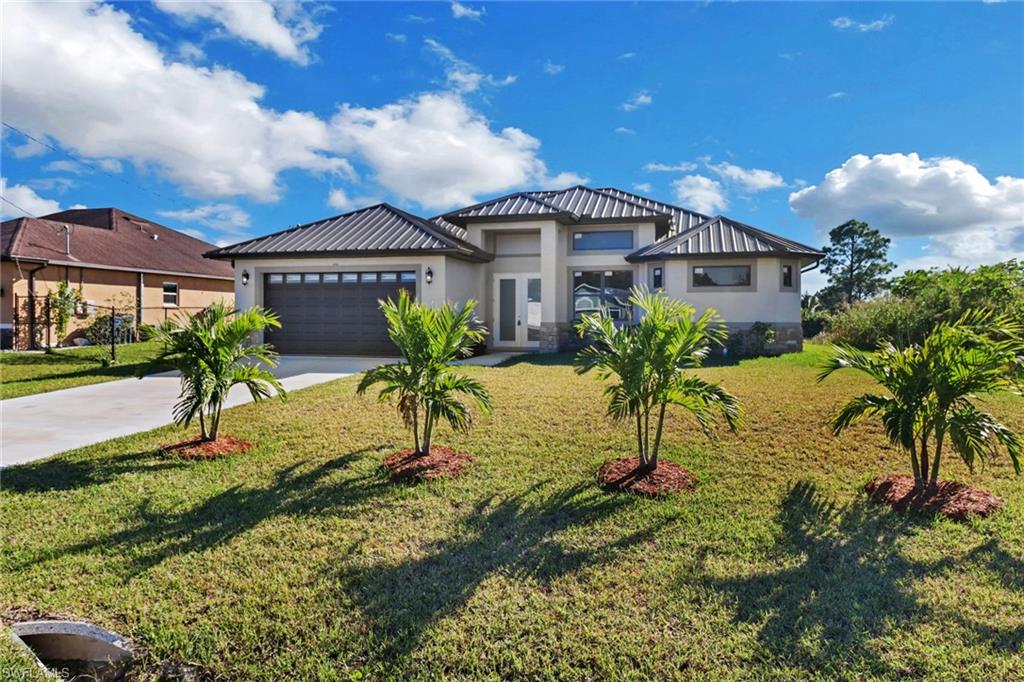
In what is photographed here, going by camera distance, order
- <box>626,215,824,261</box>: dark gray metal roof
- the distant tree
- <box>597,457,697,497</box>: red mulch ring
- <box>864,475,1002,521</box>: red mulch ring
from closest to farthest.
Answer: <box>864,475,1002,521</box>: red mulch ring, <box>597,457,697,497</box>: red mulch ring, <box>626,215,824,261</box>: dark gray metal roof, the distant tree

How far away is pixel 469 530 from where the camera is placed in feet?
15.0

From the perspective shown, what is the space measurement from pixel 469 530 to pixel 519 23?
904 cm

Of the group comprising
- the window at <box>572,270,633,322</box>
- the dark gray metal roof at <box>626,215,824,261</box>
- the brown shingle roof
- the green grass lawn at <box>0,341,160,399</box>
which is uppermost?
the brown shingle roof

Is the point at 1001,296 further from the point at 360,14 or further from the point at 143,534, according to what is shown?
the point at 143,534

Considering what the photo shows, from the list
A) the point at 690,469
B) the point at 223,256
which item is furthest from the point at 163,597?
the point at 223,256

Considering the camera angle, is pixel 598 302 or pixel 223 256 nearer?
pixel 223 256

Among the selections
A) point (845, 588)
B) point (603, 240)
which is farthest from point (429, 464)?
point (603, 240)

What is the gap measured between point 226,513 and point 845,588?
4937mm

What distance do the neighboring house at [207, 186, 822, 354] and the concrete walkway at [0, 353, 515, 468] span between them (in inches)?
168

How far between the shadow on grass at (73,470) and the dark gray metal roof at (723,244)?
47.6ft

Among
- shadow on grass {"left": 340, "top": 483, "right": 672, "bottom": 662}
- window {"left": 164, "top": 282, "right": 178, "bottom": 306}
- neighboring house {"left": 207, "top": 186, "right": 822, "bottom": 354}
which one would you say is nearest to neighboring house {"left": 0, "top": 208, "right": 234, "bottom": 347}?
window {"left": 164, "top": 282, "right": 178, "bottom": 306}

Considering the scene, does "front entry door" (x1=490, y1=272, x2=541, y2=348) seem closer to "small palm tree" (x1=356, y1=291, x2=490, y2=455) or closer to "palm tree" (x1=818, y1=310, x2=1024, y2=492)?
"small palm tree" (x1=356, y1=291, x2=490, y2=455)

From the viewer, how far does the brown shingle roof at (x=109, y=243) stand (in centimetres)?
2027

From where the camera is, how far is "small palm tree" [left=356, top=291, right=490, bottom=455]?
5.77 metres
